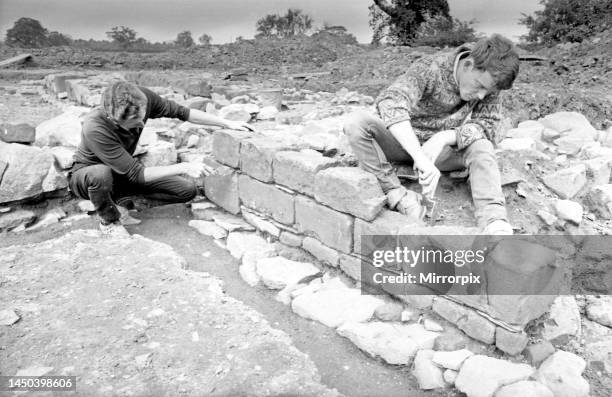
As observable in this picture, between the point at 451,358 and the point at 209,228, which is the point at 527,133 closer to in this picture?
the point at 451,358

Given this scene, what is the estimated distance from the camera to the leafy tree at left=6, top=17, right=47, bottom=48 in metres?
26.0

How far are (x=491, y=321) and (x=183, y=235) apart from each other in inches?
114

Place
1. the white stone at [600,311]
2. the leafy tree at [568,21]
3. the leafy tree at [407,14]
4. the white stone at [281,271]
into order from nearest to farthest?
the white stone at [600,311] < the white stone at [281,271] < the leafy tree at [568,21] < the leafy tree at [407,14]

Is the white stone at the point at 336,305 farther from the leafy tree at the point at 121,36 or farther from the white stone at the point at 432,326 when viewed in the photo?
the leafy tree at the point at 121,36

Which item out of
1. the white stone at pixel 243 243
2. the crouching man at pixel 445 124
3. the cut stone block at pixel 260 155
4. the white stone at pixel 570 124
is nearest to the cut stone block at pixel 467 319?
the crouching man at pixel 445 124

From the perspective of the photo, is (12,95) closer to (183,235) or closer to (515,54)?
(183,235)

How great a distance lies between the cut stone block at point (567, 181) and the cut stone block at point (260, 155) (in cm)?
233

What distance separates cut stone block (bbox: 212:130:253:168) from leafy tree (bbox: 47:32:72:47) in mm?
28397

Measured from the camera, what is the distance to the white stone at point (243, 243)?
13.1ft

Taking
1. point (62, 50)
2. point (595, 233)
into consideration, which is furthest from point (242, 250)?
point (62, 50)

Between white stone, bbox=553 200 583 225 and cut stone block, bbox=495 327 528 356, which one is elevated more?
white stone, bbox=553 200 583 225

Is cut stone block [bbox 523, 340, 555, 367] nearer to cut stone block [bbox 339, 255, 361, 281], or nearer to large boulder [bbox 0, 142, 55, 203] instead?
cut stone block [bbox 339, 255, 361, 281]

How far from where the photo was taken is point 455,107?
3463mm

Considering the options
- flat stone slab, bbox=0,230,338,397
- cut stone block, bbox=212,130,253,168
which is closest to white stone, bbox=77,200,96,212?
flat stone slab, bbox=0,230,338,397
